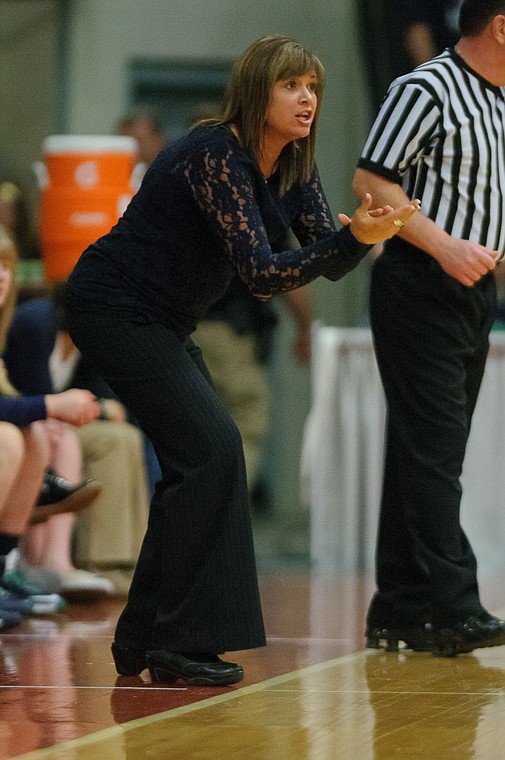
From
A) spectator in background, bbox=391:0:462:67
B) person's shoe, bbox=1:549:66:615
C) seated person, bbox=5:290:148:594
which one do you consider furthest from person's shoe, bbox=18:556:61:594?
spectator in background, bbox=391:0:462:67

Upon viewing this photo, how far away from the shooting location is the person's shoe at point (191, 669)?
3.10 metres

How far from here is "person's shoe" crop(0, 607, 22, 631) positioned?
415cm

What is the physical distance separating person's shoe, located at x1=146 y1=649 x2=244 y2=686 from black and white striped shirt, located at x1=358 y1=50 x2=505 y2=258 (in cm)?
118

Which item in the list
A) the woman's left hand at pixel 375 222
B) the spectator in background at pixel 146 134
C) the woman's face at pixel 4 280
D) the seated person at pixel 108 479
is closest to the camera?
the woman's left hand at pixel 375 222

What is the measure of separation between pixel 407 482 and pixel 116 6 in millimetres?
5992

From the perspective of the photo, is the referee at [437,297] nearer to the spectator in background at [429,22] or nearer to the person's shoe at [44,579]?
the person's shoe at [44,579]

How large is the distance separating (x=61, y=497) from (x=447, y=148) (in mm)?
1634

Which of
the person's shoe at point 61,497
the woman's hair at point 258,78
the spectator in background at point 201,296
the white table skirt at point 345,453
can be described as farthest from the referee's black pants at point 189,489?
the white table skirt at point 345,453

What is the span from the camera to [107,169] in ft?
19.7

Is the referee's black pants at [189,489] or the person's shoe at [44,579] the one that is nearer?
the referee's black pants at [189,489]

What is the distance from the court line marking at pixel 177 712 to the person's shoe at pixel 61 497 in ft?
3.86

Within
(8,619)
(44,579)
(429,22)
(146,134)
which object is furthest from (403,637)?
(429,22)

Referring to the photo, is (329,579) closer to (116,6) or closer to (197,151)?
(197,151)

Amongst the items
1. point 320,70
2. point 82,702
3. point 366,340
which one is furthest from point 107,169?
point 82,702
